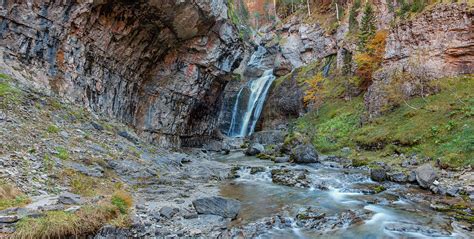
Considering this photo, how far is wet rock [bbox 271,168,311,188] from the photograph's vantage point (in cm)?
1529

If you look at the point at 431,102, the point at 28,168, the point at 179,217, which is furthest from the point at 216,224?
the point at 431,102

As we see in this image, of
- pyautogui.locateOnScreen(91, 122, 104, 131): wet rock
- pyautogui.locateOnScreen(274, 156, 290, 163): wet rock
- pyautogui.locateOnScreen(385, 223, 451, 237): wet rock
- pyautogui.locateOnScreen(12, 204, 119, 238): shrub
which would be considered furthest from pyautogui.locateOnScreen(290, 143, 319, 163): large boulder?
pyautogui.locateOnScreen(12, 204, 119, 238): shrub

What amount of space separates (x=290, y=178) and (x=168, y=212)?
8.56m

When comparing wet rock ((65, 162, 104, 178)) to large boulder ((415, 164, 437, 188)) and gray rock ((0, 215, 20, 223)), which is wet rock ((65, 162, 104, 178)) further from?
large boulder ((415, 164, 437, 188))

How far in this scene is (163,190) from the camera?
12.3 meters

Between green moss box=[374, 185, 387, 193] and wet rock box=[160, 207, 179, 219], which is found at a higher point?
green moss box=[374, 185, 387, 193]

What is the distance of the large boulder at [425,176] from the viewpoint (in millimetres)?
13031

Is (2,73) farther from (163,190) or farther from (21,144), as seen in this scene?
(163,190)

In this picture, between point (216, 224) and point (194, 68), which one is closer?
point (216, 224)

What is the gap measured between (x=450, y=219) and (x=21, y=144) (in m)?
13.8

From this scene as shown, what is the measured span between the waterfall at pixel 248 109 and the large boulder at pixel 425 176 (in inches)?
1259

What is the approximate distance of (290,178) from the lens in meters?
16.4

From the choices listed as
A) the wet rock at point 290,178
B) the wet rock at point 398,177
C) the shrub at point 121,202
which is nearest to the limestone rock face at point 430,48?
the wet rock at point 398,177

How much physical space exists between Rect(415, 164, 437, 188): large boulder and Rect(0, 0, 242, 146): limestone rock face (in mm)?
18020
